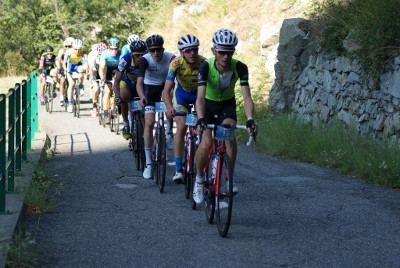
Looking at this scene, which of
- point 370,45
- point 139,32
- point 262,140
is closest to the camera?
point 370,45

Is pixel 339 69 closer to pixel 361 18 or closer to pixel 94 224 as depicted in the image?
pixel 361 18

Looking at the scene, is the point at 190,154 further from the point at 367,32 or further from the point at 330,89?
the point at 330,89

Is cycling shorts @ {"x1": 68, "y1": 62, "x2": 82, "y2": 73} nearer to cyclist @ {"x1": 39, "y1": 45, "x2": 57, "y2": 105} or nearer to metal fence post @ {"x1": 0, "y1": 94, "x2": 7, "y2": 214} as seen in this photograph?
cyclist @ {"x1": 39, "y1": 45, "x2": 57, "y2": 105}

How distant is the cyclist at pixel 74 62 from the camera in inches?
763

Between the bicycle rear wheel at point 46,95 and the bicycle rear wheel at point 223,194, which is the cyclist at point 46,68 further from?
the bicycle rear wheel at point 223,194

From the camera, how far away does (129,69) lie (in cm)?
1104

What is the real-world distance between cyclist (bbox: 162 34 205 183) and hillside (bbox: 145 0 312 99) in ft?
27.3

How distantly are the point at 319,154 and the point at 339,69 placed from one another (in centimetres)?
190

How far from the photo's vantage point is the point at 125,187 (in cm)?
903

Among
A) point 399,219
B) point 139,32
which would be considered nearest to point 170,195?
point 399,219

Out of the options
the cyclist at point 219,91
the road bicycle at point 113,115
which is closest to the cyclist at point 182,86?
the cyclist at point 219,91

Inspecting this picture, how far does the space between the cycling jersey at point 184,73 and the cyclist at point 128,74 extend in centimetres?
234

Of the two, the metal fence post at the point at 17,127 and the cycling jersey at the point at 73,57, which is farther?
the cycling jersey at the point at 73,57

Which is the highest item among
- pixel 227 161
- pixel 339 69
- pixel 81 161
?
pixel 339 69
